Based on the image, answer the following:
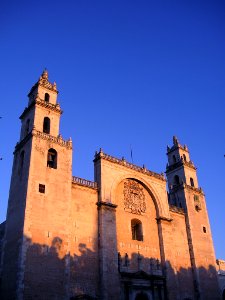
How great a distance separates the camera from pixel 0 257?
25.7m

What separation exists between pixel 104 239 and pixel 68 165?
6685 millimetres

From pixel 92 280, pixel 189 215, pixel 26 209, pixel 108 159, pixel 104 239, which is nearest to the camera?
pixel 26 209

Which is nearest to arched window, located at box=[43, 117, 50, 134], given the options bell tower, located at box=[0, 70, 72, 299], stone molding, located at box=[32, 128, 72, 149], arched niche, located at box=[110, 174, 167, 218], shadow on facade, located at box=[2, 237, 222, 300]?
bell tower, located at box=[0, 70, 72, 299]

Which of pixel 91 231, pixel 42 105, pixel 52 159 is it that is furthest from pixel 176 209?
pixel 42 105

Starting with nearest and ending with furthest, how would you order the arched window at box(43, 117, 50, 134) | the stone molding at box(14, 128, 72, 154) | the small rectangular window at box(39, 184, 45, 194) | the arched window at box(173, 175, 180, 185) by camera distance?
the small rectangular window at box(39, 184, 45, 194)
the stone molding at box(14, 128, 72, 154)
the arched window at box(43, 117, 50, 134)
the arched window at box(173, 175, 180, 185)

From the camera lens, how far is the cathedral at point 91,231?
76.7 feet

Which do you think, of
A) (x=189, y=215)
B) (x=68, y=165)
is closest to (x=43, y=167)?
(x=68, y=165)

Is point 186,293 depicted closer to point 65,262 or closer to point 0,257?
point 65,262

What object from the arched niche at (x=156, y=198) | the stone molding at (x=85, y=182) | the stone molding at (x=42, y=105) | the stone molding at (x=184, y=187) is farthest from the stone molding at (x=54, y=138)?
the stone molding at (x=184, y=187)

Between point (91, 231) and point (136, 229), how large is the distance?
6037 millimetres

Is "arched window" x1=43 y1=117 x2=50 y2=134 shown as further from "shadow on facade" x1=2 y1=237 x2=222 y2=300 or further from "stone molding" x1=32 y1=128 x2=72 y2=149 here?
"shadow on facade" x1=2 y1=237 x2=222 y2=300

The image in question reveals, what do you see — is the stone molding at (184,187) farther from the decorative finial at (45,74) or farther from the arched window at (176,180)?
the decorative finial at (45,74)

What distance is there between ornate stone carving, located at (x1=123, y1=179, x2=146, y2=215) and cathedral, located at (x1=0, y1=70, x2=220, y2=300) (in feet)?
0.34

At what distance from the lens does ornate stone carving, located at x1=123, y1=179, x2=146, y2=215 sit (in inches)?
1242
